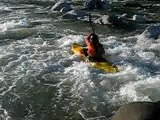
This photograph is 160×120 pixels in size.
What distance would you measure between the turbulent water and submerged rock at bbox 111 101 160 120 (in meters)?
1.72

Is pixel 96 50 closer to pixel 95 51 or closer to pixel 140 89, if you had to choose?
pixel 95 51

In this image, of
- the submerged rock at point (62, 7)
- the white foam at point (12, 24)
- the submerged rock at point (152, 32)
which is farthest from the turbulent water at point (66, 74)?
the submerged rock at point (62, 7)

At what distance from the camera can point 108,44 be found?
52.2ft

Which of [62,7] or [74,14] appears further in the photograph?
[62,7]

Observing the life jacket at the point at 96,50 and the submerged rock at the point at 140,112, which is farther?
the life jacket at the point at 96,50

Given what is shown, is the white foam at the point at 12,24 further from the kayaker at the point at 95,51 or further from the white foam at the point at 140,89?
the white foam at the point at 140,89

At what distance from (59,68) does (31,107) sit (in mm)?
3065

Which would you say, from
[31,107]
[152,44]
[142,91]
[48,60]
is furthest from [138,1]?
[31,107]

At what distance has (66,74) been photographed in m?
12.7

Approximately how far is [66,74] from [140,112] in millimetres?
5282

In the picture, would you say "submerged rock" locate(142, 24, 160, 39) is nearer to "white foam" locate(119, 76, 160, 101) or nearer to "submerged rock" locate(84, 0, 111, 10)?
"white foam" locate(119, 76, 160, 101)

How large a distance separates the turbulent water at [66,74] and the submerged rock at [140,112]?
172 centimetres

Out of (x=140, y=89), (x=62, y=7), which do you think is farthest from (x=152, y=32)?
(x=62, y=7)

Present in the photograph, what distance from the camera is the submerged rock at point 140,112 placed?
7.59 metres
